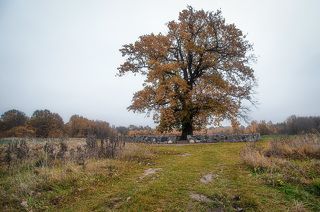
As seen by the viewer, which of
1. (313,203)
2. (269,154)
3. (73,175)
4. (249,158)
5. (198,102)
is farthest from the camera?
(198,102)

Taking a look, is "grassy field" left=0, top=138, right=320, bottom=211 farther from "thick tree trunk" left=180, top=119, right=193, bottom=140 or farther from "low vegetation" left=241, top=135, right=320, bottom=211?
"thick tree trunk" left=180, top=119, right=193, bottom=140

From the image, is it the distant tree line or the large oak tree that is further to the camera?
the distant tree line

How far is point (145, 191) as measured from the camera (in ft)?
25.7

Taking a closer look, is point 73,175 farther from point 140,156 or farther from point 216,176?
point 140,156

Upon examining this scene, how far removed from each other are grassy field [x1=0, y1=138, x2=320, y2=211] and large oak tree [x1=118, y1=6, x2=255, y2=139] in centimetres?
1491

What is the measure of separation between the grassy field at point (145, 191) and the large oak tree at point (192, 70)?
14913 millimetres

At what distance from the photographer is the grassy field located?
22.6ft

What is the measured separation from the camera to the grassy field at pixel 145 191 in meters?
6.90

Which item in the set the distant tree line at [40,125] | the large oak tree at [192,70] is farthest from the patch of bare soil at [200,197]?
the distant tree line at [40,125]

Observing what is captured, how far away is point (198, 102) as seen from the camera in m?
25.9

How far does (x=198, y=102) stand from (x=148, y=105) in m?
4.25

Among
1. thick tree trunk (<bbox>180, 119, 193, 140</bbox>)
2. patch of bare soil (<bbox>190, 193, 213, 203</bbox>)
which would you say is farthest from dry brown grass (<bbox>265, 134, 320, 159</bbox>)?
thick tree trunk (<bbox>180, 119, 193, 140</bbox>)

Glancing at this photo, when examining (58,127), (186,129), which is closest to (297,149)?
(186,129)

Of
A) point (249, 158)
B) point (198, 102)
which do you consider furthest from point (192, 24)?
point (249, 158)
